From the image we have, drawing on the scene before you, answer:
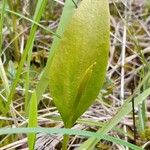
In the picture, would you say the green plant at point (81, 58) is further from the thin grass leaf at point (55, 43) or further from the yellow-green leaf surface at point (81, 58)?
the thin grass leaf at point (55, 43)

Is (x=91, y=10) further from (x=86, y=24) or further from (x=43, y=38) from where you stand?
(x=43, y=38)

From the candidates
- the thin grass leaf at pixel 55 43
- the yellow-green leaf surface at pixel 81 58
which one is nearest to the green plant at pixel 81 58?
the yellow-green leaf surface at pixel 81 58

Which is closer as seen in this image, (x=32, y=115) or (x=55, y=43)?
(x=32, y=115)

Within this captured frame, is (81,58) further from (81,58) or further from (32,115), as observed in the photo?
(32,115)

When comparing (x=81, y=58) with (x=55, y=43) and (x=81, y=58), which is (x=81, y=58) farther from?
(x=55, y=43)

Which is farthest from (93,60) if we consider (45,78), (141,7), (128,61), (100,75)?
(141,7)

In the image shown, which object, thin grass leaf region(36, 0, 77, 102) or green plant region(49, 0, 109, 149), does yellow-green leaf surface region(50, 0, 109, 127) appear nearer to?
green plant region(49, 0, 109, 149)

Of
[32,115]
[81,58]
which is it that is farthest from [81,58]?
[32,115]
